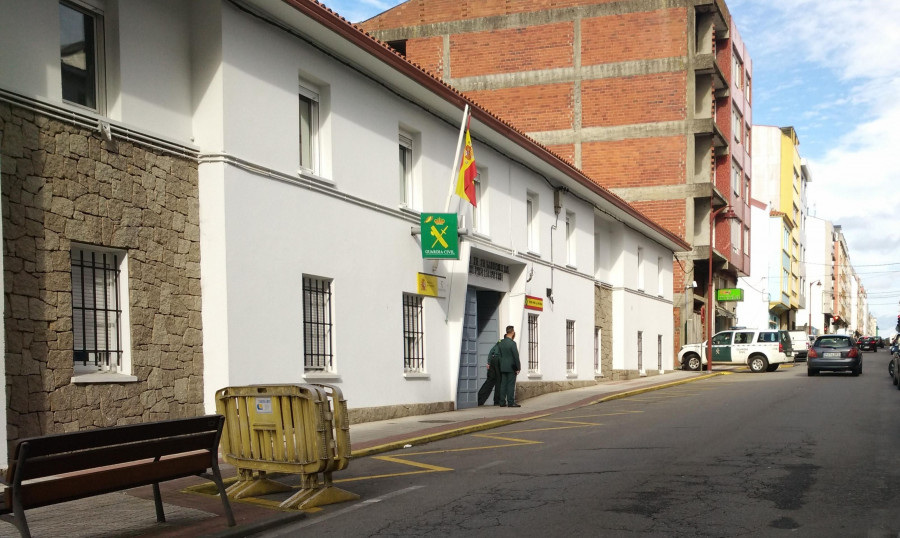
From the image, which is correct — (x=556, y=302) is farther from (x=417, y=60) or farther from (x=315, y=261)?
(x=417, y=60)

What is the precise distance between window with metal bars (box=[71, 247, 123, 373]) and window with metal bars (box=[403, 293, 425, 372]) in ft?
22.2

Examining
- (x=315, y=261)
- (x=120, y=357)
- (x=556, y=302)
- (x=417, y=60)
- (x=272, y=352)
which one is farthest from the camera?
(x=417, y=60)

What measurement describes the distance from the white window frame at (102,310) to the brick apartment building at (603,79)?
30019mm

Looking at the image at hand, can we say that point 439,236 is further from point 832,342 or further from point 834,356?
point 832,342

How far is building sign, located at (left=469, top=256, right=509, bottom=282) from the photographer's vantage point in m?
19.1

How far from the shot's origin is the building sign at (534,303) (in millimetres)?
21703

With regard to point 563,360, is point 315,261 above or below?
above

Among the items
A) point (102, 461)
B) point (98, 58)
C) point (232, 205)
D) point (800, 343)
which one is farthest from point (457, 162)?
point (800, 343)

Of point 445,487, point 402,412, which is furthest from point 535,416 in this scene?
point 445,487

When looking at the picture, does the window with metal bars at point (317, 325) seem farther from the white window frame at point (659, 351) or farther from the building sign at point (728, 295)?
the building sign at point (728, 295)

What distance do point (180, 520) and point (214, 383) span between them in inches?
169

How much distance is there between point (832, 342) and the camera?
98.6ft

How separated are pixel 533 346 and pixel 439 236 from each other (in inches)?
289

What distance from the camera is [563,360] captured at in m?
24.5
